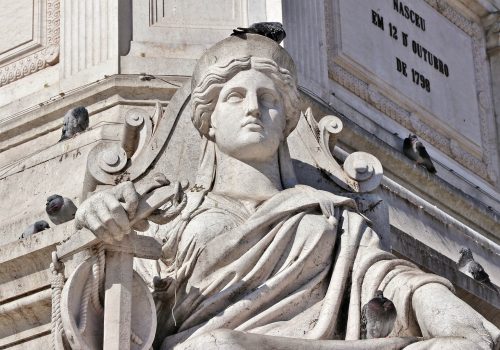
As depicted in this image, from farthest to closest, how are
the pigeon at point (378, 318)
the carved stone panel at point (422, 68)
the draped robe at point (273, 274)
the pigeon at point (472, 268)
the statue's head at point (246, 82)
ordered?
the carved stone panel at point (422, 68)
the pigeon at point (472, 268)
the statue's head at point (246, 82)
the draped robe at point (273, 274)
the pigeon at point (378, 318)

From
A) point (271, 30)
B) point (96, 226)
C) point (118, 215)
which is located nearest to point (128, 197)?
point (118, 215)

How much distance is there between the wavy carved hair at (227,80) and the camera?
1202cm

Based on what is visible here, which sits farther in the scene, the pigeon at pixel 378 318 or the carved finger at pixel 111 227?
the pigeon at pixel 378 318

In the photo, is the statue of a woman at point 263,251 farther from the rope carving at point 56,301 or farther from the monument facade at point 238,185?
the rope carving at point 56,301

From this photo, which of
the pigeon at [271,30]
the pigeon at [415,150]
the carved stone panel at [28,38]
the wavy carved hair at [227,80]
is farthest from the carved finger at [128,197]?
the pigeon at [415,150]

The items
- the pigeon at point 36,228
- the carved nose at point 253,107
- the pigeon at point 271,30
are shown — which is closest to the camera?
the carved nose at point 253,107

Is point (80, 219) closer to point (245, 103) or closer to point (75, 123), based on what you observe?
point (245, 103)

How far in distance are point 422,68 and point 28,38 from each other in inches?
146

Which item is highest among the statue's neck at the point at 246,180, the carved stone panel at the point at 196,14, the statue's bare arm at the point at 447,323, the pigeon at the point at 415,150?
the carved stone panel at the point at 196,14

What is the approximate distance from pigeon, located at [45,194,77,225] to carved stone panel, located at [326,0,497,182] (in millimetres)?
3506

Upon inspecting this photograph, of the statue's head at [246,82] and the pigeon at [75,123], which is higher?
the pigeon at [75,123]

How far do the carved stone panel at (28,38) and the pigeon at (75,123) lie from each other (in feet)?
4.22

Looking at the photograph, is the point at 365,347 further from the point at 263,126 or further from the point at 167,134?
the point at 167,134

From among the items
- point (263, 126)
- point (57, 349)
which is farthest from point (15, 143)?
point (57, 349)
